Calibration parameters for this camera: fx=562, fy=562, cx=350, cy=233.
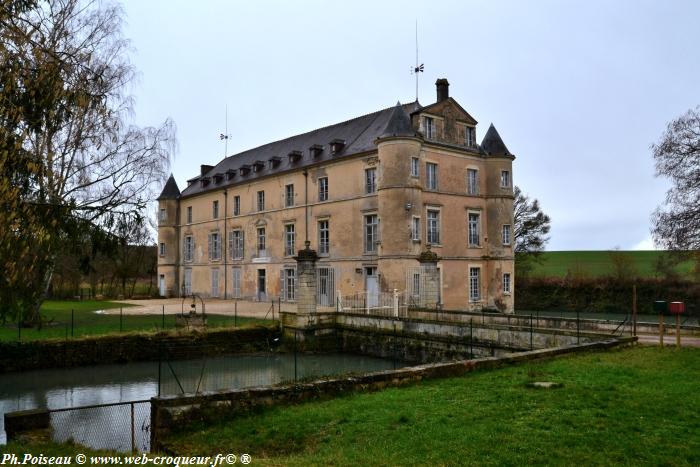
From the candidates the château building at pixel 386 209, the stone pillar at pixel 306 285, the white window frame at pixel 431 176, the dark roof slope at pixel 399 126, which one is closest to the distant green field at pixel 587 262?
the château building at pixel 386 209

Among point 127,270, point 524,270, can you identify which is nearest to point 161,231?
point 127,270

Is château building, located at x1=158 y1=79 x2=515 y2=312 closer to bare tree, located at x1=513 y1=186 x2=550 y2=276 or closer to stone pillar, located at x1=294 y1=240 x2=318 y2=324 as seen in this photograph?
stone pillar, located at x1=294 y1=240 x2=318 y2=324

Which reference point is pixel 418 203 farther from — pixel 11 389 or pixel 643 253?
pixel 643 253

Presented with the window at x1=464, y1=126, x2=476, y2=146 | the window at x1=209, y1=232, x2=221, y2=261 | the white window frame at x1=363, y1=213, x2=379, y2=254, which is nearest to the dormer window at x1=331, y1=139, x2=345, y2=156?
the white window frame at x1=363, y1=213, x2=379, y2=254

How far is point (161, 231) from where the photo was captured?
41.7 meters

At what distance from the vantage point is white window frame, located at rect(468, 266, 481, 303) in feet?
89.6

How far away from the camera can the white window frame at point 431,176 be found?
25.6 meters

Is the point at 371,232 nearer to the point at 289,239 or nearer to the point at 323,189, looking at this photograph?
the point at 323,189

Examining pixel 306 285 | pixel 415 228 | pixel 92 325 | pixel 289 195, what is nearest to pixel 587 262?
pixel 289 195

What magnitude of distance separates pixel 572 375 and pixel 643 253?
53471mm

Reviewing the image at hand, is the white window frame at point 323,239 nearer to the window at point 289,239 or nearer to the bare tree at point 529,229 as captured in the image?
the window at point 289,239

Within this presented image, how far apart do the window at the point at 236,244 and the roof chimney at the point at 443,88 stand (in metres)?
14.6

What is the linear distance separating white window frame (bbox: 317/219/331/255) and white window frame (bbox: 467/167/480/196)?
711 centimetres

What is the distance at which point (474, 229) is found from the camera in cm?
2775
